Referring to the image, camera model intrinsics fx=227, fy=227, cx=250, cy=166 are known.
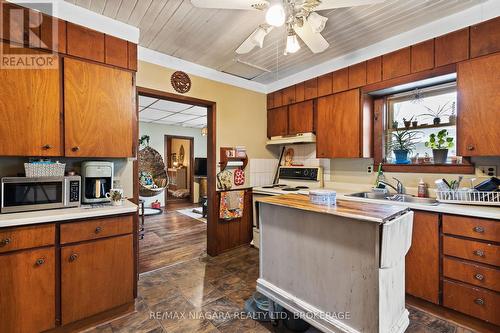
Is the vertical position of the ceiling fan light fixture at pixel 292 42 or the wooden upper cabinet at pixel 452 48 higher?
the wooden upper cabinet at pixel 452 48

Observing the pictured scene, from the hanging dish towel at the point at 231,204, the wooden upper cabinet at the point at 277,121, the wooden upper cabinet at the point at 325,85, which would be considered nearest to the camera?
the wooden upper cabinet at the point at 325,85

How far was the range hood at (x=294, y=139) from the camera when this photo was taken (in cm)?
310

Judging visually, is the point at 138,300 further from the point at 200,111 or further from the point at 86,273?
the point at 200,111

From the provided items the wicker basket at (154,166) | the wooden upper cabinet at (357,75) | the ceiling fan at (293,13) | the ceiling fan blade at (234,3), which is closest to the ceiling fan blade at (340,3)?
the ceiling fan at (293,13)

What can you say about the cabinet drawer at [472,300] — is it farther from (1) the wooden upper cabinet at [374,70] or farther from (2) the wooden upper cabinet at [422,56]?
(1) the wooden upper cabinet at [374,70]

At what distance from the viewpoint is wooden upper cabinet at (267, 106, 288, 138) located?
350cm

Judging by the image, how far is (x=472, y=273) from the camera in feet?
5.56

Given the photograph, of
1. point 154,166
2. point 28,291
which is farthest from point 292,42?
point 154,166

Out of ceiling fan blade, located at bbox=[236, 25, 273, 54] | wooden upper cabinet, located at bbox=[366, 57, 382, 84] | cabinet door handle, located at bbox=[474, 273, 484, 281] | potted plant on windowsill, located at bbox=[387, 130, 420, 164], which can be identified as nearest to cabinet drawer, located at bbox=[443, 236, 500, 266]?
cabinet door handle, located at bbox=[474, 273, 484, 281]

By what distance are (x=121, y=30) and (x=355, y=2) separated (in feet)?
6.47

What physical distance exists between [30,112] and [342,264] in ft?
7.97

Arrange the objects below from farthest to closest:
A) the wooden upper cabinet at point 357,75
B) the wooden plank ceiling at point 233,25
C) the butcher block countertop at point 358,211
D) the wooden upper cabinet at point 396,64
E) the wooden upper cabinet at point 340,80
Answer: the wooden upper cabinet at point 340,80, the wooden upper cabinet at point 357,75, the wooden upper cabinet at point 396,64, the wooden plank ceiling at point 233,25, the butcher block countertop at point 358,211

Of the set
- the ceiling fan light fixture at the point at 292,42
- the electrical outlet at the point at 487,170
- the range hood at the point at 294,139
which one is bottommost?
the electrical outlet at the point at 487,170

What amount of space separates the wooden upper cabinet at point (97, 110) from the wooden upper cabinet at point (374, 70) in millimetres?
2496
